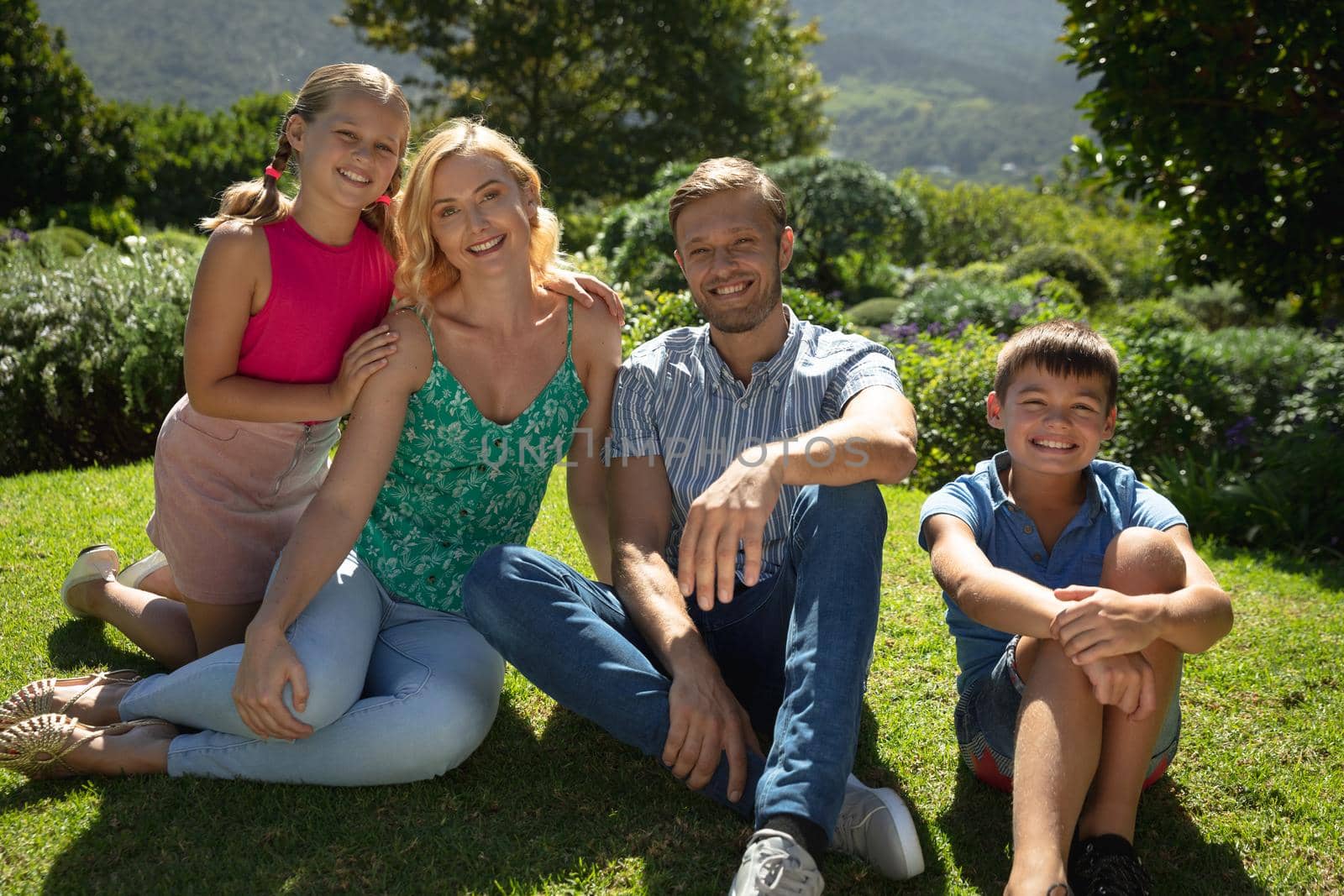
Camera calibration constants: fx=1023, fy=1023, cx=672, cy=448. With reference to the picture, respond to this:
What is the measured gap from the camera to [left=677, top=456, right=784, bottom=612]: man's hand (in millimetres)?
2312

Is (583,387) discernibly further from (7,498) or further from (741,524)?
(7,498)

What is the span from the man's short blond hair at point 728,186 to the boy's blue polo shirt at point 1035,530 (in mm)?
1011

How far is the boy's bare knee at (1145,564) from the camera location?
7.55 ft

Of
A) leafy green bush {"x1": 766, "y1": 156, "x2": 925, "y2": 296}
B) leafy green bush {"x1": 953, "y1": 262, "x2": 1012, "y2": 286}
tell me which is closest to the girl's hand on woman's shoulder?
leafy green bush {"x1": 766, "y1": 156, "x2": 925, "y2": 296}

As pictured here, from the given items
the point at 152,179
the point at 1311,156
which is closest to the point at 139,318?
the point at 1311,156

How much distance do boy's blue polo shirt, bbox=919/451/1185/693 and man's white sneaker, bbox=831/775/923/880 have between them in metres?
0.50

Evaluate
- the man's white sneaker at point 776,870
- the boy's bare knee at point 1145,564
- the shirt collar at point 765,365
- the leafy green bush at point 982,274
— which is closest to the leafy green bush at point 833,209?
the leafy green bush at point 982,274

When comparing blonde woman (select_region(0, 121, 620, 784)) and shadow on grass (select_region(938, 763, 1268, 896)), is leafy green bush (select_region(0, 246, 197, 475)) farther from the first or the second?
shadow on grass (select_region(938, 763, 1268, 896))

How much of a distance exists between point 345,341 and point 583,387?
2.38 ft

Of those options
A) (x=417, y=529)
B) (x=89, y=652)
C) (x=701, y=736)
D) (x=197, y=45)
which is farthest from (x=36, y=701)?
(x=197, y=45)

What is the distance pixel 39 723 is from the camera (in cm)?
268

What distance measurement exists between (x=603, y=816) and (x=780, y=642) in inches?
25.1

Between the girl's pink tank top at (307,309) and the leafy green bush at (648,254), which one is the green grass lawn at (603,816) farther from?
the leafy green bush at (648,254)

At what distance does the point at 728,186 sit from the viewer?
119 inches
